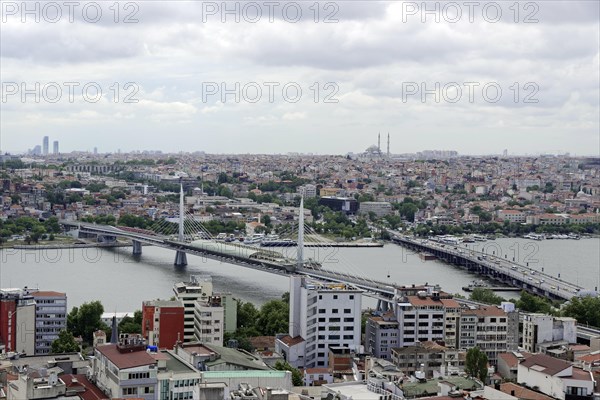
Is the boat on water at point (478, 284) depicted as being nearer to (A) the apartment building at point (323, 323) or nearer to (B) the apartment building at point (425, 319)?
(B) the apartment building at point (425, 319)

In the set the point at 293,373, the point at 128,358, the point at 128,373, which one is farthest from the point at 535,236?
the point at 128,373

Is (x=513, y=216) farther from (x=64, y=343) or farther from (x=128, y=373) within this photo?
(x=128, y=373)

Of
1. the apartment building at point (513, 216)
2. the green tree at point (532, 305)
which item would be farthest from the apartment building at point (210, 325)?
the apartment building at point (513, 216)

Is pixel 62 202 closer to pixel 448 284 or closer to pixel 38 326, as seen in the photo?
pixel 448 284

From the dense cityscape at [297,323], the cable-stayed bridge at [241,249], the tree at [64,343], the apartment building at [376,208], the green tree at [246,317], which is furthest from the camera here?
the apartment building at [376,208]

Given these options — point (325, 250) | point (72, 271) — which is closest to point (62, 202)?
point (325, 250)

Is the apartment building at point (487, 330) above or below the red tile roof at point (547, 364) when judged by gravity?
below

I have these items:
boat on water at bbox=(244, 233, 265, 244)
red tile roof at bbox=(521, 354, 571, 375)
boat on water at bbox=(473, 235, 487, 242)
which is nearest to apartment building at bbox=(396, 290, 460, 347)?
red tile roof at bbox=(521, 354, 571, 375)
